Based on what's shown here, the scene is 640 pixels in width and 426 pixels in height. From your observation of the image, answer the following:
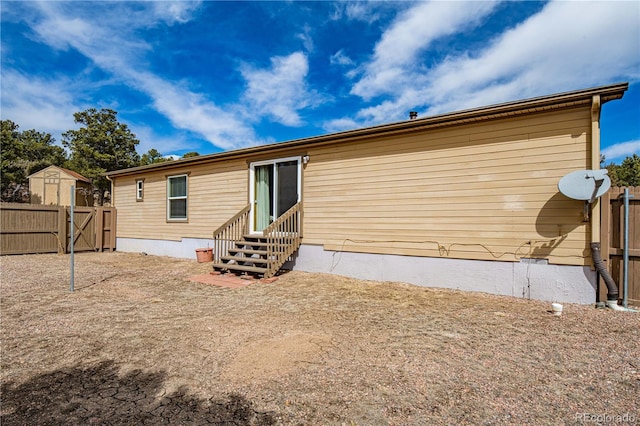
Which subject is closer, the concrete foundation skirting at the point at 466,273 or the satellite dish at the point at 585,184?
the satellite dish at the point at 585,184

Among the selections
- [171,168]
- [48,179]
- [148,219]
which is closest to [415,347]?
[171,168]

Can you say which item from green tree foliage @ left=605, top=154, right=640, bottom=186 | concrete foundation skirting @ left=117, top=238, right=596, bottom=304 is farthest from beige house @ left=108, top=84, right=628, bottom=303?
green tree foliage @ left=605, top=154, right=640, bottom=186

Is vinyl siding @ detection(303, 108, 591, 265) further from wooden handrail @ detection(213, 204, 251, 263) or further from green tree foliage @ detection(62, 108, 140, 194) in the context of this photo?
green tree foliage @ detection(62, 108, 140, 194)

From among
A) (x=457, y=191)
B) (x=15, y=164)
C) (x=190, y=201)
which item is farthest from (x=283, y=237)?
(x=15, y=164)

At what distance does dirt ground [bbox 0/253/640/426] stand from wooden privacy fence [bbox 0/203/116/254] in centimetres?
755

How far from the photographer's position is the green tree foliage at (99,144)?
2773 centimetres

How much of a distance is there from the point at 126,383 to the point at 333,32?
11737mm

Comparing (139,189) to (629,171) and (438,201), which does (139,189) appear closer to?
(438,201)

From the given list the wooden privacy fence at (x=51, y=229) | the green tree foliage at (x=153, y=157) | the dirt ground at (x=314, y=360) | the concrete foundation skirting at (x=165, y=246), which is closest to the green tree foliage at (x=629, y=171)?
the dirt ground at (x=314, y=360)

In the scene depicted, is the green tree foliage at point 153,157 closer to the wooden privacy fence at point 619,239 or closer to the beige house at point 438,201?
the beige house at point 438,201

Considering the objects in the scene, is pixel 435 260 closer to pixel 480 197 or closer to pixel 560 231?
pixel 480 197

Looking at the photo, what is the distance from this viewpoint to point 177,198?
10.3 meters

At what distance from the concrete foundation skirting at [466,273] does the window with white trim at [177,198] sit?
4.94 m

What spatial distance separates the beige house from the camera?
15.7 feet
